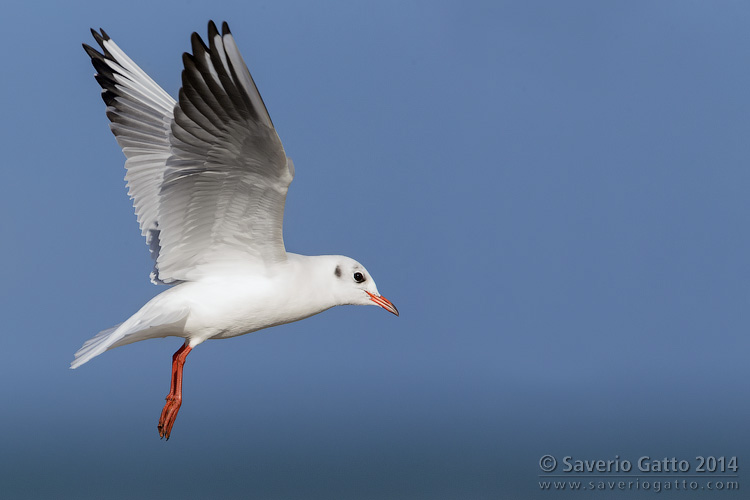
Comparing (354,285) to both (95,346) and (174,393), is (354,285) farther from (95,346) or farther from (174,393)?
(95,346)

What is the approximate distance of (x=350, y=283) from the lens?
Result: 5.75m

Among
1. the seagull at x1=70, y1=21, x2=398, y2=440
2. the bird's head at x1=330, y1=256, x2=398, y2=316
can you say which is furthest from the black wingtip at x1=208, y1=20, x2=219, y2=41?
the bird's head at x1=330, y1=256, x2=398, y2=316

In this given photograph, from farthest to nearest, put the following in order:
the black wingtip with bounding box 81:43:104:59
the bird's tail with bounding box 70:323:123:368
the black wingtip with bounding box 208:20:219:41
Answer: the black wingtip with bounding box 81:43:104:59 < the bird's tail with bounding box 70:323:123:368 < the black wingtip with bounding box 208:20:219:41

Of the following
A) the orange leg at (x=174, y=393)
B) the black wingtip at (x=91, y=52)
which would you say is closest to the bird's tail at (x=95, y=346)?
the orange leg at (x=174, y=393)

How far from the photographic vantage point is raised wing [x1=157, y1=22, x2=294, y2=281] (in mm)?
4762

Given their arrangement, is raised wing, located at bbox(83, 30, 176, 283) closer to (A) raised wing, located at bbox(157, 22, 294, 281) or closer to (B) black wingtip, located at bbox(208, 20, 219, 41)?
(A) raised wing, located at bbox(157, 22, 294, 281)

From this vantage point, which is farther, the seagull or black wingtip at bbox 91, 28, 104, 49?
black wingtip at bbox 91, 28, 104, 49

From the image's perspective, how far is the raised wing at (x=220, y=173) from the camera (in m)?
4.76

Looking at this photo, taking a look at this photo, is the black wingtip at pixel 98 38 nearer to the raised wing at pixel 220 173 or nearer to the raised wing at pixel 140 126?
the raised wing at pixel 140 126

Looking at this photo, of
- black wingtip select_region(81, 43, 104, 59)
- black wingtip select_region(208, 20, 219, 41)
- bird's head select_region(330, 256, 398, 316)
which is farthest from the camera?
black wingtip select_region(81, 43, 104, 59)

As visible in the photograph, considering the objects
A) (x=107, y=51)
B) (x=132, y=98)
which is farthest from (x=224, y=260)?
(x=107, y=51)

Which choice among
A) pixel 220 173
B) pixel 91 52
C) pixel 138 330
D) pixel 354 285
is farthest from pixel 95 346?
pixel 91 52

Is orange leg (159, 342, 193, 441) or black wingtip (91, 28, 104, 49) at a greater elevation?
black wingtip (91, 28, 104, 49)

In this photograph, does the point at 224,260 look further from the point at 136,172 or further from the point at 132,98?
the point at 132,98
